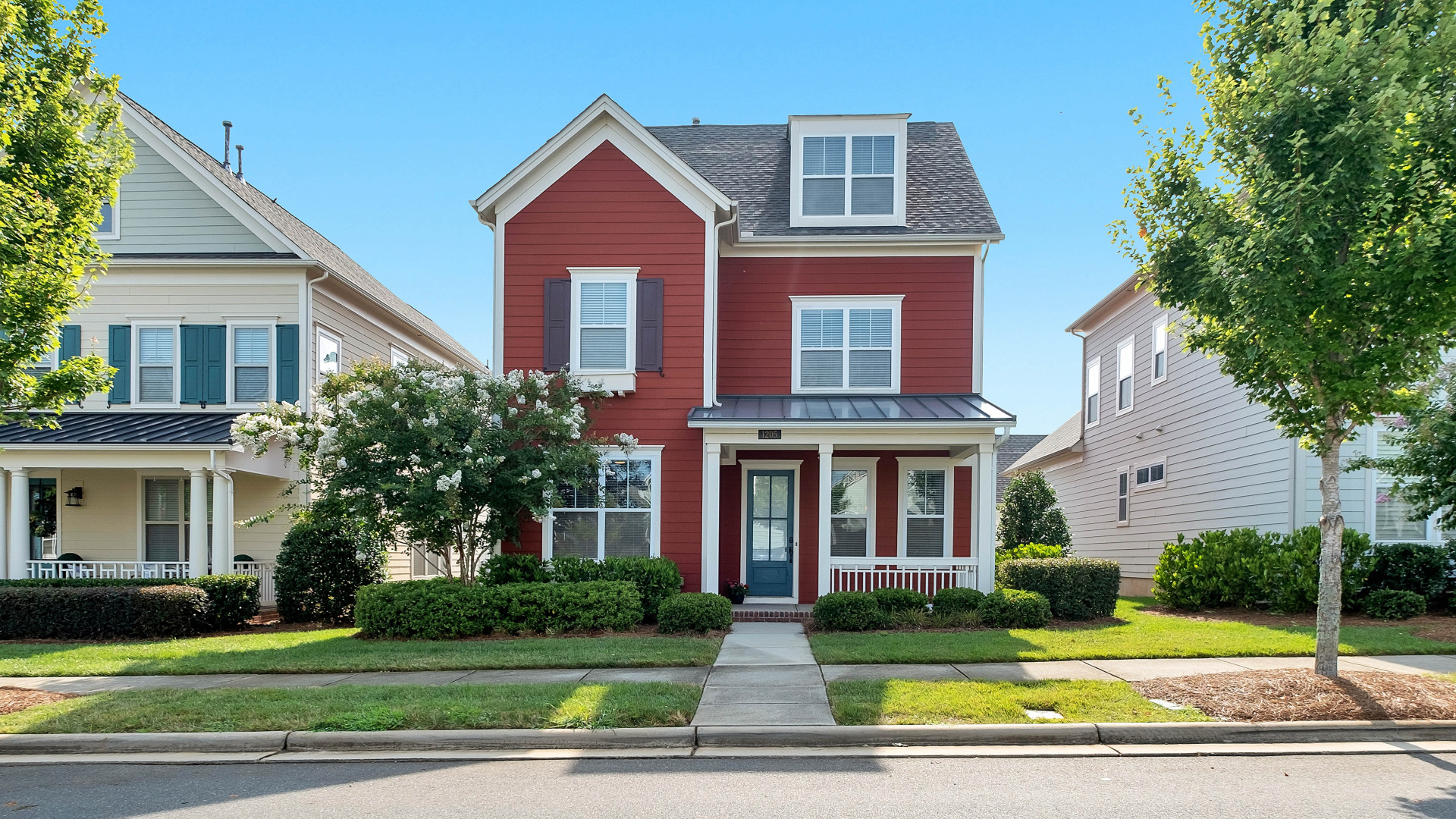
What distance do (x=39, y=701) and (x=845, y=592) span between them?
32.0ft

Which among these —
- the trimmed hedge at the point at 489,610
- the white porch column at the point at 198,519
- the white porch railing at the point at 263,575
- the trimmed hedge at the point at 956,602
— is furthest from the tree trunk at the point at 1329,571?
the white porch railing at the point at 263,575

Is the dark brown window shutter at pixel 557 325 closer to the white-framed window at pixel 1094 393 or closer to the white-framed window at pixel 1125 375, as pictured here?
the white-framed window at pixel 1125 375

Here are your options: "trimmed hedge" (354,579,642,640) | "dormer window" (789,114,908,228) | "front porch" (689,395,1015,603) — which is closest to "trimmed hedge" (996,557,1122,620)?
"front porch" (689,395,1015,603)

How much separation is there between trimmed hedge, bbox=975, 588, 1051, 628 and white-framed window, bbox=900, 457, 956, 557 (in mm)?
3201

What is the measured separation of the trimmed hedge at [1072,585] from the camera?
15.1m

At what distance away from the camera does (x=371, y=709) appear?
8641 mm

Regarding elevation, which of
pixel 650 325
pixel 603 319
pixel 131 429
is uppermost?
pixel 603 319

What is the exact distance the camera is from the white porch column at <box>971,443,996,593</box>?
50.4 ft

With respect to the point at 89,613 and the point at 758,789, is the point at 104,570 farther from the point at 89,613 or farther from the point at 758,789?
the point at 758,789

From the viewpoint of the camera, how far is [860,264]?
17.8 m

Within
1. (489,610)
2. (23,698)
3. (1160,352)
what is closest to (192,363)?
(489,610)

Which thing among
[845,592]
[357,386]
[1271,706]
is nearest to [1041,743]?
[1271,706]

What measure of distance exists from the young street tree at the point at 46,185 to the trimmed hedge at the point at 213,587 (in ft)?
17.9

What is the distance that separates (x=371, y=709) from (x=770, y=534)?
10.0 metres
